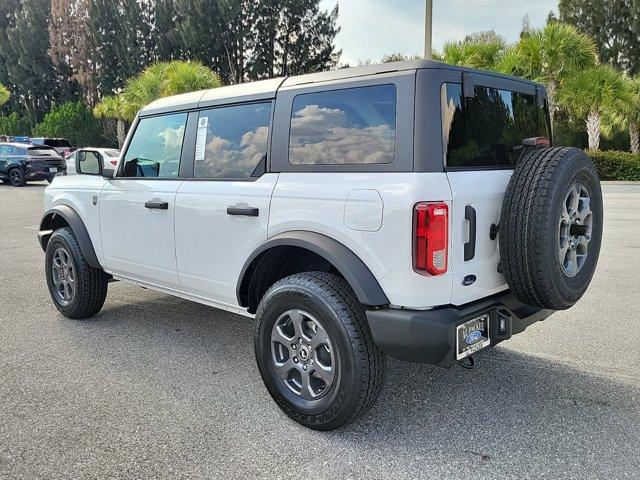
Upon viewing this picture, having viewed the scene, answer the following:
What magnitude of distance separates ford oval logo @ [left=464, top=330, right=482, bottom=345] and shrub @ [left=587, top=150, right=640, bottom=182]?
2137cm

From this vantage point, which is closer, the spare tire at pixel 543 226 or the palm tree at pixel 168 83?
the spare tire at pixel 543 226

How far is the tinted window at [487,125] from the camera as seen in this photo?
2793mm

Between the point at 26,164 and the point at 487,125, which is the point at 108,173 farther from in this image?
the point at 26,164

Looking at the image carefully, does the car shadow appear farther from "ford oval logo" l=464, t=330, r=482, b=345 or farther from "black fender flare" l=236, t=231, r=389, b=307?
"black fender flare" l=236, t=231, r=389, b=307

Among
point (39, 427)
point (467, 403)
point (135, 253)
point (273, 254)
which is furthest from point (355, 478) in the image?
point (135, 253)

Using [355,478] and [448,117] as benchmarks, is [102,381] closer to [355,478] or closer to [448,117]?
[355,478]

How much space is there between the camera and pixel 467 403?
3.29 meters

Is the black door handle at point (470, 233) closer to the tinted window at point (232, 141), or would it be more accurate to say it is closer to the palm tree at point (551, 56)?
the tinted window at point (232, 141)

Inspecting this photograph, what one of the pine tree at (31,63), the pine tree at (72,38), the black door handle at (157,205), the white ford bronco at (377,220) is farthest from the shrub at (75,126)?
the white ford bronco at (377,220)

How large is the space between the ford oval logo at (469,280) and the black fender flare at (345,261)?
404mm

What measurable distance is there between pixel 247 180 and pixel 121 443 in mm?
1611

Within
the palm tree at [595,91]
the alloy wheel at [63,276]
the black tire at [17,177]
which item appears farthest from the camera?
the black tire at [17,177]

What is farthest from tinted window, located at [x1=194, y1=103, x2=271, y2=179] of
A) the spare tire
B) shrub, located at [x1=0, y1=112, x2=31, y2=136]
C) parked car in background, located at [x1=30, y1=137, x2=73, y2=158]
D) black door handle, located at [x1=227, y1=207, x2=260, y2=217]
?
shrub, located at [x1=0, y1=112, x2=31, y2=136]

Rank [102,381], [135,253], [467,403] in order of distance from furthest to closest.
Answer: [135,253] < [102,381] < [467,403]
